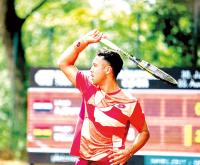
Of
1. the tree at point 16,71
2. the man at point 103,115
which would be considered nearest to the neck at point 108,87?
the man at point 103,115

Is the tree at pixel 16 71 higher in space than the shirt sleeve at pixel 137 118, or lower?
higher

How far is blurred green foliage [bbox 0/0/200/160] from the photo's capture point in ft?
34.5

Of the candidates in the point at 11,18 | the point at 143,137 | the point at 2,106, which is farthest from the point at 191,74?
the point at 2,106

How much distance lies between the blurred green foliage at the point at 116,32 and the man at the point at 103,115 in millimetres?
3945

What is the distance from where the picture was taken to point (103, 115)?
6.20m

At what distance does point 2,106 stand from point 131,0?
107 inches

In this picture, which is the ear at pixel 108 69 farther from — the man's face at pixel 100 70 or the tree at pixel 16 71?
the tree at pixel 16 71

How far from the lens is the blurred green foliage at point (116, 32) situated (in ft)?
34.5

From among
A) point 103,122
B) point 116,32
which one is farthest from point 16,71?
point 103,122

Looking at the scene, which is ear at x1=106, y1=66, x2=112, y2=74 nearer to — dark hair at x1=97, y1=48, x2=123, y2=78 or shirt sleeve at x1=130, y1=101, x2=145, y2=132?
dark hair at x1=97, y1=48, x2=123, y2=78

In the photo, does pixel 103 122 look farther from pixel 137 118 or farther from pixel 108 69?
pixel 108 69

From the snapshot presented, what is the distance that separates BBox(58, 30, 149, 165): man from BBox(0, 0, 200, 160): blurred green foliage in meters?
3.95

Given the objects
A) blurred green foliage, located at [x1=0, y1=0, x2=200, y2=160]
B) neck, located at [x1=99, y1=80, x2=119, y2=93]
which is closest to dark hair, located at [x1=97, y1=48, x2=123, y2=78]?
neck, located at [x1=99, y1=80, x2=119, y2=93]

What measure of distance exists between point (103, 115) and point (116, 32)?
4.92 m
